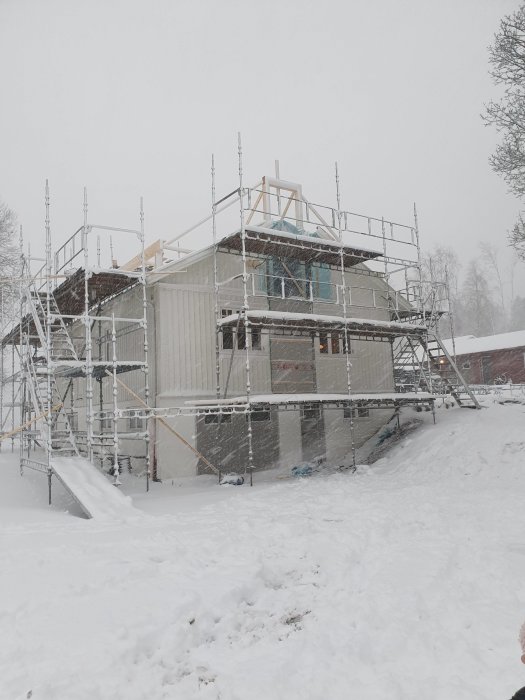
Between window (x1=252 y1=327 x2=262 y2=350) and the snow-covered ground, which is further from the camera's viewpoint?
window (x1=252 y1=327 x2=262 y2=350)

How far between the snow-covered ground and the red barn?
89.0 ft

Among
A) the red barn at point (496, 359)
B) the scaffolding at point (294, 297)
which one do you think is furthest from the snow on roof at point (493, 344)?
the scaffolding at point (294, 297)

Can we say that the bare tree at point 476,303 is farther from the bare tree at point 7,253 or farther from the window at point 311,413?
the bare tree at point 7,253

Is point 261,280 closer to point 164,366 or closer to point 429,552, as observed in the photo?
point 164,366

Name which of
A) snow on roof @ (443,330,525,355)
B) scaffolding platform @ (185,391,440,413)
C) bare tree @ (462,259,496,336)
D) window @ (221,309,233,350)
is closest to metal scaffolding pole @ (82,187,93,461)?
scaffolding platform @ (185,391,440,413)

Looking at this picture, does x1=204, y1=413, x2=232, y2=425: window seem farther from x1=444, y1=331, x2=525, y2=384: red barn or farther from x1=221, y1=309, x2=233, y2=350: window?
x1=444, y1=331, x2=525, y2=384: red barn

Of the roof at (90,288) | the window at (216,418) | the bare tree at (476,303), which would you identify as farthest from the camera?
the bare tree at (476,303)

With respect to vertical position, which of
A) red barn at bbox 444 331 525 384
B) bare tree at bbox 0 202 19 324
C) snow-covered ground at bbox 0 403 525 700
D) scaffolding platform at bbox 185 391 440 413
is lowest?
snow-covered ground at bbox 0 403 525 700

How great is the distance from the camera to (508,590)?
6.04 meters

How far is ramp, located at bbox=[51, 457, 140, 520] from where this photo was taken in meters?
9.93

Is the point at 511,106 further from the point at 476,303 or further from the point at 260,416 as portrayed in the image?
the point at 476,303

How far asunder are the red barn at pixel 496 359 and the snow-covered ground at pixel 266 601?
27.1 metres

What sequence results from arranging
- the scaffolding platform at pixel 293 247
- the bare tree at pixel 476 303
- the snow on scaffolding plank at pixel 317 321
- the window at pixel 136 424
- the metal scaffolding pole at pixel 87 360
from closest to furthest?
1. the metal scaffolding pole at pixel 87 360
2. the snow on scaffolding plank at pixel 317 321
3. the scaffolding platform at pixel 293 247
4. the window at pixel 136 424
5. the bare tree at pixel 476 303

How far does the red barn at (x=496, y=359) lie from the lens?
35.1 metres
